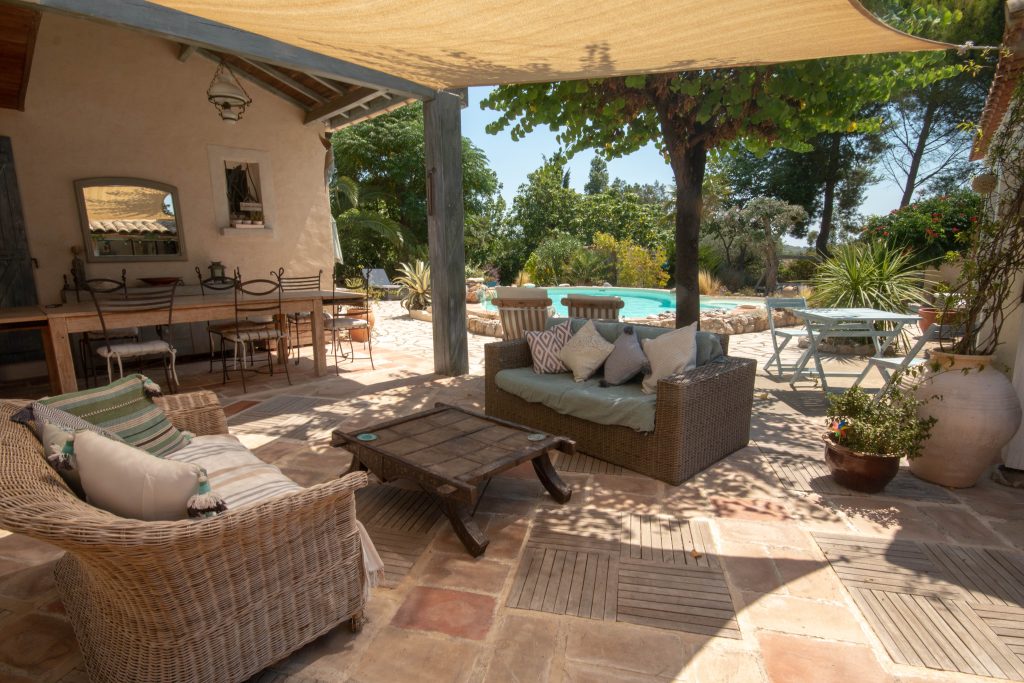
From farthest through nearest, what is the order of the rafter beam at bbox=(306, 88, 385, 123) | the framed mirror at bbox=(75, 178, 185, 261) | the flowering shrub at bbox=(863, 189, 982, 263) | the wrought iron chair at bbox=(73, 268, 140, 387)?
1. the flowering shrub at bbox=(863, 189, 982, 263)
2. the rafter beam at bbox=(306, 88, 385, 123)
3. the framed mirror at bbox=(75, 178, 185, 261)
4. the wrought iron chair at bbox=(73, 268, 140, 387)

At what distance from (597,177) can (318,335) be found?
2509cm

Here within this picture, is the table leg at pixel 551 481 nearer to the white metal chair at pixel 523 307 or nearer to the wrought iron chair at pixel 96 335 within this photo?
the white metal chair at pixel 523 307

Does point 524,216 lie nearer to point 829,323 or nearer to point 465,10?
point 829,323

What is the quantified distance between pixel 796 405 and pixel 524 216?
500 inches

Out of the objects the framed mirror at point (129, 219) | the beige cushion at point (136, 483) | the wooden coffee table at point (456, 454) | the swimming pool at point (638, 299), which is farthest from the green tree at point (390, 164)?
the beige cushion at point (136, 483)

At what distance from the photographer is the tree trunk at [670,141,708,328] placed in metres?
4.93

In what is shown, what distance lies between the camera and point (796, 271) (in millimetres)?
13609

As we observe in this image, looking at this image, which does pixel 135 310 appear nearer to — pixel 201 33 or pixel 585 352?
pixel 201 33

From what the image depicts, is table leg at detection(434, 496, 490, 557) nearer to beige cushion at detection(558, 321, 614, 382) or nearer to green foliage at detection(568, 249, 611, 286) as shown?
beige cushion at detection(558, 321, 614, 382)

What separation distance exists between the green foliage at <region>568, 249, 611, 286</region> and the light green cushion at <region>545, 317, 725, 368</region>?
9653 mm

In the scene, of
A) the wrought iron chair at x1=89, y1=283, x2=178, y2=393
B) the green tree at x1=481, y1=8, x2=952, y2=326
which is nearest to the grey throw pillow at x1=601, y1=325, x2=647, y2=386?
the green tree at x1=481, y1=8, x2=952, y2=326

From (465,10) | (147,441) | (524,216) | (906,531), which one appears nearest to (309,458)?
(147,441)

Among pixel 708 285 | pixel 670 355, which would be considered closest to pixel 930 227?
pixel 708 285

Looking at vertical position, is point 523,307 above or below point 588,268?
below
